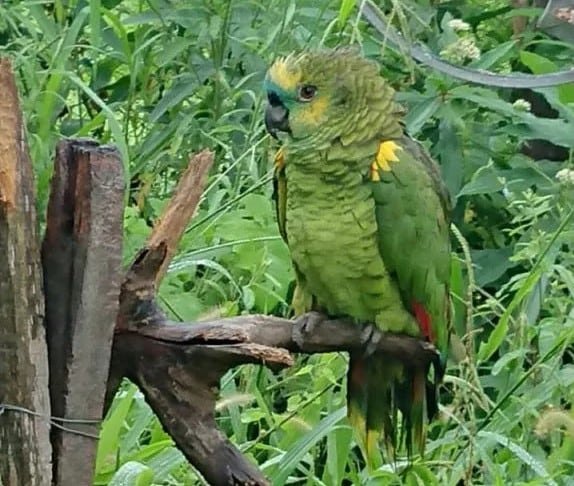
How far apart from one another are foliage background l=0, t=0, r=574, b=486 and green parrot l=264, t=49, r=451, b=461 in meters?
0.08

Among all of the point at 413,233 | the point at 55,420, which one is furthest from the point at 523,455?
the point at 55,420

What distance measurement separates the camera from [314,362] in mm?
2115

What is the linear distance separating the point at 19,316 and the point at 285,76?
0.66 m

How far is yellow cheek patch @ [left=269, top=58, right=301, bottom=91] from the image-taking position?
1.67 meters

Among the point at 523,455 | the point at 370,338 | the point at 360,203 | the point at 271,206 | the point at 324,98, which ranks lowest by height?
the point at 523,455

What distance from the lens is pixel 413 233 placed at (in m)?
1.67

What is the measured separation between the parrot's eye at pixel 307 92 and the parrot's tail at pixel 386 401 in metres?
0.35

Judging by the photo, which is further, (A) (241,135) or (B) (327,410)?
(A) (241,135)

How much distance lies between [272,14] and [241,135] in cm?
26

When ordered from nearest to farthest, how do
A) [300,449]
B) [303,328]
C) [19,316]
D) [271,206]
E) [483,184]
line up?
1. [19,316]
2. [303,328]
3. [300,449]
4. [271,206]
5. [483,184]

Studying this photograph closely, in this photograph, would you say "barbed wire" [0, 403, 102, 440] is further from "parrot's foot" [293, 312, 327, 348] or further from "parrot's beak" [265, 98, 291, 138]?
"parrot's beak" [265, 98, 291, 138]

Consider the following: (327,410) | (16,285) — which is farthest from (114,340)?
(327,410)

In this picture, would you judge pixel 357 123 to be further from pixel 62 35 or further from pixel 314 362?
pixel 62 35

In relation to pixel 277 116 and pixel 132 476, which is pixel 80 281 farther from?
pixel 277 116
